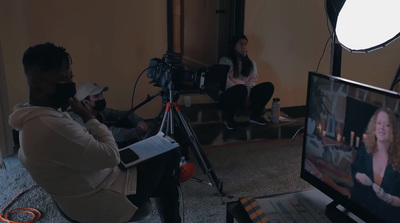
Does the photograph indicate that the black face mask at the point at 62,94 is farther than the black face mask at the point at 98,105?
No

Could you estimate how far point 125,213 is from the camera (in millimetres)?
1514

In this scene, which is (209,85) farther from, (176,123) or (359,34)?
(359,34)

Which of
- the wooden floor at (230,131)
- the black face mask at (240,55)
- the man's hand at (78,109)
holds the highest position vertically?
the black face mask at (240,55)

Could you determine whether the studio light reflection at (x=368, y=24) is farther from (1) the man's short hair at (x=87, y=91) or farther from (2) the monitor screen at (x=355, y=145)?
(1) the man's short hair at (x=87, y=91)

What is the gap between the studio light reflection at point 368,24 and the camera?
1194 millimetres

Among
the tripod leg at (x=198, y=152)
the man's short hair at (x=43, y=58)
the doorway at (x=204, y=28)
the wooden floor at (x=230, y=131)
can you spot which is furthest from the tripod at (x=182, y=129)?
the doorway at (x=204, y=28)

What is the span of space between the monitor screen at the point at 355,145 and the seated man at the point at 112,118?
1399 millimetres

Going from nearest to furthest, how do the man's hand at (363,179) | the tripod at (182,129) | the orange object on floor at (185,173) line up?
the man's hand at (363,179) < the orange object on floor at (185,173) < the tripod at (182,129)

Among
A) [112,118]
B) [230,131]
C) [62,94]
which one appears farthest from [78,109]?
[230,131]

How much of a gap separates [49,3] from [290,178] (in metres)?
2.38

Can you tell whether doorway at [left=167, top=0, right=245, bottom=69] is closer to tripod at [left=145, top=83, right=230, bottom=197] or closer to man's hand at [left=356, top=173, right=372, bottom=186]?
tripod at [left=145, top=83, right=230, bottom=197]

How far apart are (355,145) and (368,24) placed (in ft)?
1.39

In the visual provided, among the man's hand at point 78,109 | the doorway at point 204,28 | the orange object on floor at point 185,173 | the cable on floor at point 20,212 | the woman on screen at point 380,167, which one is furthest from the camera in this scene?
the doorway at point 204,28

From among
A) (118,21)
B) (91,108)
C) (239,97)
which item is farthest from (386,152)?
(118,21)
